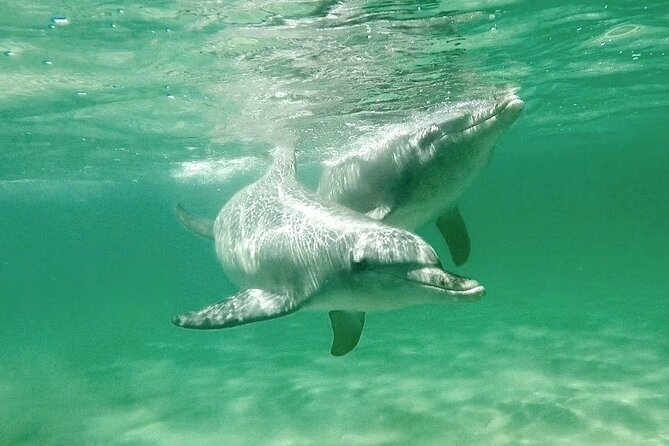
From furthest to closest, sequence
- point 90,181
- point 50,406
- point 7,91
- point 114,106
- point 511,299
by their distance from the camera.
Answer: point 90,181 → point 511,299 → point 114,106 → point 50,406 → point 7,91

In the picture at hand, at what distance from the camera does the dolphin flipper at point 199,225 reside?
404 inches

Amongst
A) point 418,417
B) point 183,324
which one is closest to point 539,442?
point 418,417

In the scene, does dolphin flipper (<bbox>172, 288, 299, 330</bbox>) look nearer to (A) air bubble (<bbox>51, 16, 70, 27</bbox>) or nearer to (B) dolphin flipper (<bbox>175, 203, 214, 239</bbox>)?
(B) dolphin flipper (<bbox>175, 203, 214, 239</bbox>)

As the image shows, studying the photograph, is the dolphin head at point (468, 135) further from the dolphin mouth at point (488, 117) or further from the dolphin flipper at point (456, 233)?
the dolphin flipper at point (456, 233)

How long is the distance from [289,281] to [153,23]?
5.81 m

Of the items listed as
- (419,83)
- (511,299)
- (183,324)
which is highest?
(419,83)

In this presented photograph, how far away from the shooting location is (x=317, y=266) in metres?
6.23

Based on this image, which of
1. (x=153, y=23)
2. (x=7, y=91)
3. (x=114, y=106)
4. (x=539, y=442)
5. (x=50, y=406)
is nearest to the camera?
(x=539, y=442)

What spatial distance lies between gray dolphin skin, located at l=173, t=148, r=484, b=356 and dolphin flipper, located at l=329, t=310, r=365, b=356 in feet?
0.04

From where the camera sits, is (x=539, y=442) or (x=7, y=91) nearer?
(x=539, y=442)

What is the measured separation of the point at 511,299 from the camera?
93.2 feet

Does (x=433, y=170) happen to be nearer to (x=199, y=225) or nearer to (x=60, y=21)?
(x=199, y=225)

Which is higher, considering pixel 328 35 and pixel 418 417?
pixel 328 35

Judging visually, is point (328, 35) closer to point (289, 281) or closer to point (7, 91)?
point (289, 281)
